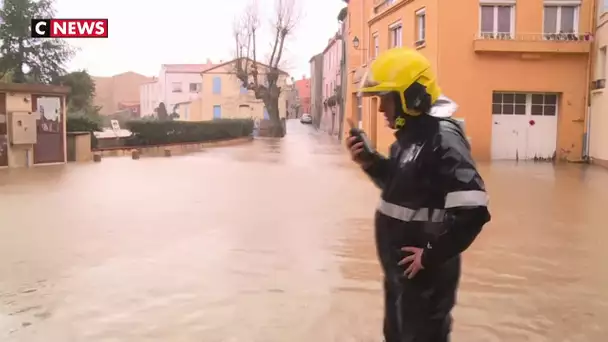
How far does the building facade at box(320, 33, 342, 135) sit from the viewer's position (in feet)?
153

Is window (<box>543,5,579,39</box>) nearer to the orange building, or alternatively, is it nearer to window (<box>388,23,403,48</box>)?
the orange building

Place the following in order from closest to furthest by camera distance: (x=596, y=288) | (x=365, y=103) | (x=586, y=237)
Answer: (x=596, y=288)
(x=586, y=237)
(x=365, y=103)

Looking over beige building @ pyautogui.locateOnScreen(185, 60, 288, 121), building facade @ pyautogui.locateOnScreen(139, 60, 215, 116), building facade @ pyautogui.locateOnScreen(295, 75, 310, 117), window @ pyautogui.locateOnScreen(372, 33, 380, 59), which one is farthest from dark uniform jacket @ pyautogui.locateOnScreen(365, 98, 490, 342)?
building facade @ pyautogui.locateOnScreen(295, 75, 310, 117)

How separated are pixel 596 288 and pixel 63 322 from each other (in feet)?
14.1

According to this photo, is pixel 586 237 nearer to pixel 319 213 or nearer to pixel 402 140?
pixel 319 213

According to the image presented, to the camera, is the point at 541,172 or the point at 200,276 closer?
the point at 200,276

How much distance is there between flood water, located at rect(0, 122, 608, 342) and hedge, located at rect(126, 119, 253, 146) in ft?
55.8

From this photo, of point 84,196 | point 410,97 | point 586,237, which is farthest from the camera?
point 84,196

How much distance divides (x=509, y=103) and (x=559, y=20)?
3.01 meters

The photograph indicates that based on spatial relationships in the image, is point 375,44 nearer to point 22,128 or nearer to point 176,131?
point 176,131

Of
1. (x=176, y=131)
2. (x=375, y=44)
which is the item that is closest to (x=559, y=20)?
(x=375, y=44)

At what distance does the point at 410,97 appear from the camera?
2.65 m

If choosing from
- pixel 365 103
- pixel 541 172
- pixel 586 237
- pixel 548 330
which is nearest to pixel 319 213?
pixel 586 237

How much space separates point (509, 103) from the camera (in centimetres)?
2181
